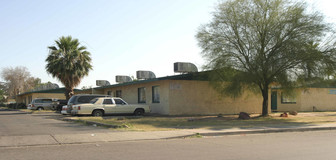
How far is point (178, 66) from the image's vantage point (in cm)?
2334

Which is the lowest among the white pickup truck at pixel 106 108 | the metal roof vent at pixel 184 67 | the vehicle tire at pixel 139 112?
the vehicle tire at pixel 139 112

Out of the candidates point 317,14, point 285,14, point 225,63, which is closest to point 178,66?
point 225,63

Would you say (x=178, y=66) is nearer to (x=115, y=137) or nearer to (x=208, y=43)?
(x=208, y=43)

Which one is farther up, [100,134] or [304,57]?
[304,57]

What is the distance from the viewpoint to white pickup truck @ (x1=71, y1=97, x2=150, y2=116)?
21.2m

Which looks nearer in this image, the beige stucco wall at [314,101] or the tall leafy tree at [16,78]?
the beige stucco wall at [314,101]

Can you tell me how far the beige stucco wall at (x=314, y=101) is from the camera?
32.2 meters

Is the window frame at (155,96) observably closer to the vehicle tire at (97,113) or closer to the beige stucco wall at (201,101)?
the beige stucco wall at (201,101)

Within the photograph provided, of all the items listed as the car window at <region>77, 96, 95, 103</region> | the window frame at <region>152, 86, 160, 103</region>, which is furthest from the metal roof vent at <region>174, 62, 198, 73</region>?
the car window at <region>77, 96, 95, 103</region>

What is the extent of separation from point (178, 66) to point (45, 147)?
47.9 ft

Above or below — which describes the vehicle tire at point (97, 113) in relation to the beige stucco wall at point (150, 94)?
below

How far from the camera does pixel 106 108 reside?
21.7 m

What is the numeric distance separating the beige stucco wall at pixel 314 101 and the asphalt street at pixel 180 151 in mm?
22746

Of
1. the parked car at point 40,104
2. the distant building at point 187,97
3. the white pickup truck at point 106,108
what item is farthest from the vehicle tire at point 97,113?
the parked car at point 40,104
